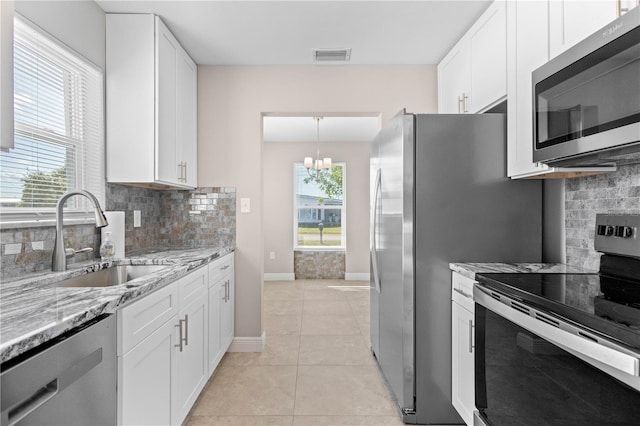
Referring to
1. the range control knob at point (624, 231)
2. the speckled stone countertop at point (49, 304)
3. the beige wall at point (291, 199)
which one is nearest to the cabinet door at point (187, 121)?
the speckled stone countertop at point (49, 304)

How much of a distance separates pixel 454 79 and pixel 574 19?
1.31 meters

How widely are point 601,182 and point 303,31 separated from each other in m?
2.04

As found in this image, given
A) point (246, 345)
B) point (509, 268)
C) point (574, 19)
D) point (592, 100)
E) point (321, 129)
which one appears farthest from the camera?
point (321, 129)

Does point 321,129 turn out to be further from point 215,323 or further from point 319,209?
point 215,323

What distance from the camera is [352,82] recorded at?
3.19 m

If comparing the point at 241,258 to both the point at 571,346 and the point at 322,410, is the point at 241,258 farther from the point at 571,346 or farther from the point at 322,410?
the point at 571,346

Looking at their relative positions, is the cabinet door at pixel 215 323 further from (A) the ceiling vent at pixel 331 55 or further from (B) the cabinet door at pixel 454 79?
(B) the cabinet door at pixel 454 79

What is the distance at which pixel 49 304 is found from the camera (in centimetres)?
119

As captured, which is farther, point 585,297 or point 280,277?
point 280,277

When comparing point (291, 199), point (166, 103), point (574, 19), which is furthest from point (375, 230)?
point (291, 199)

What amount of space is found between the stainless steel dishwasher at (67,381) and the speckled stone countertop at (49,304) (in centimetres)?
4

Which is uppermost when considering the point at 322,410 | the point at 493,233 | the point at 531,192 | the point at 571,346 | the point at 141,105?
the point at 141,105

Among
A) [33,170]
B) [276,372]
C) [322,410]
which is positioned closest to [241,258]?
[276,372]

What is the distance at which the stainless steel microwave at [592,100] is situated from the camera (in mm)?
1142
